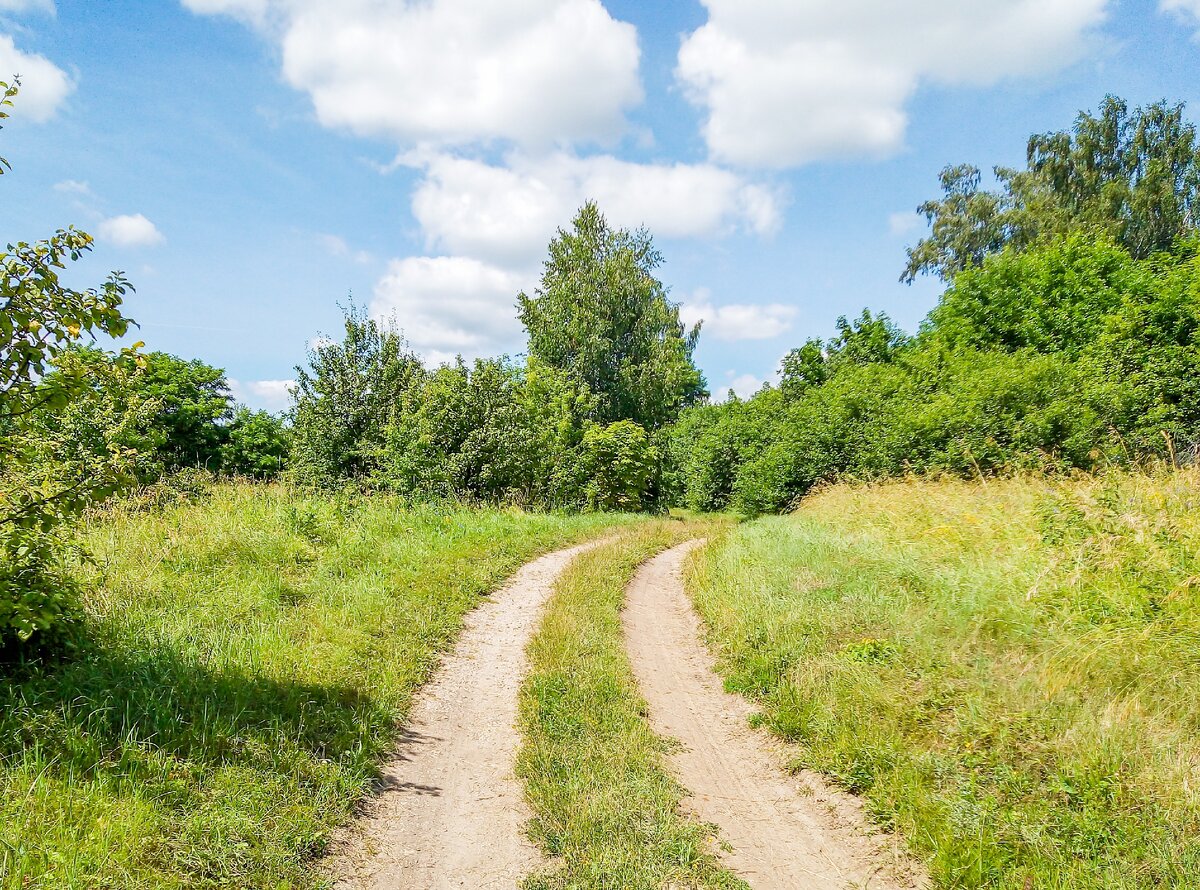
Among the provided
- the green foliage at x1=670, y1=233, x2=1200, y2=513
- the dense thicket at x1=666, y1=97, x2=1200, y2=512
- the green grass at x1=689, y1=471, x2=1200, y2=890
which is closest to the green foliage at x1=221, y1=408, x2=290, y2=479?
the dense thicket at x1=666, y1=97, x2=1200, y2=512

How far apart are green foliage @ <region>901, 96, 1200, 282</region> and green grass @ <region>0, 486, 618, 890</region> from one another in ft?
99.5

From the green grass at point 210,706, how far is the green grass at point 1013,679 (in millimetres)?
3959

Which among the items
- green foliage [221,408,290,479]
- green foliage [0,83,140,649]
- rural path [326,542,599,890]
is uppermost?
green foliage [221,408,290,479]

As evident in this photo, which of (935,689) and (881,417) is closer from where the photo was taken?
(935,689)

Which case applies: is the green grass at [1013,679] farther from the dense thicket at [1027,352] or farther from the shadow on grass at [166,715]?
the shadow on grass at [166,715]

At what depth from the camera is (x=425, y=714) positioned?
19.4 feet

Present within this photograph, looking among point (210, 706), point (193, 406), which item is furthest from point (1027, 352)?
point (193, 406)

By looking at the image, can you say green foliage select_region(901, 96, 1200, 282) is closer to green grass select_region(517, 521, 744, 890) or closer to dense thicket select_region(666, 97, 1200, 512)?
dense thicket select_region(666, 97, 1200, 512)

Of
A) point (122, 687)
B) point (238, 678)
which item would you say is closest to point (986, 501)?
point (238, 678)

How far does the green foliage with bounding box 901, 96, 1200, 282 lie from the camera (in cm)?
2884

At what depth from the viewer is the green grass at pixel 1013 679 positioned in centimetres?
393

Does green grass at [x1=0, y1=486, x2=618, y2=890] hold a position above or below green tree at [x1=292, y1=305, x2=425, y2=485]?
below

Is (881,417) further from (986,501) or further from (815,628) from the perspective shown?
(815,628)

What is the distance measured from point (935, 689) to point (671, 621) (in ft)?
15.0
